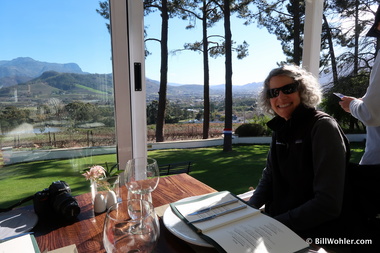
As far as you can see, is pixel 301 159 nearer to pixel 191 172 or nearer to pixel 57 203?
pixel 57 203

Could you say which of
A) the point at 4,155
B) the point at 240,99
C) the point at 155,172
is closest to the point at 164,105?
the point at 240,99

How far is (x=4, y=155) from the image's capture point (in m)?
1.39

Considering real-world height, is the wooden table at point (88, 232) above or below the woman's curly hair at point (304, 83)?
below

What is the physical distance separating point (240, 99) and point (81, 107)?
153 cm

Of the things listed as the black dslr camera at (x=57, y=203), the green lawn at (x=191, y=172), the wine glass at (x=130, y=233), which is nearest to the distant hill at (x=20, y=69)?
the green lawn at (x=191, y=172)

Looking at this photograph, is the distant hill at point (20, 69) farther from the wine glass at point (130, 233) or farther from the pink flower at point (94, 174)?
the wine glass at point (130, 233)

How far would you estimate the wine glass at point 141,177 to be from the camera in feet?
2.96

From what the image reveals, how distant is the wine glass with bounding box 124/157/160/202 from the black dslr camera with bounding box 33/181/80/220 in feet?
0.73

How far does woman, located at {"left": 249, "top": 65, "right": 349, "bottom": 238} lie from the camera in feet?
3.19

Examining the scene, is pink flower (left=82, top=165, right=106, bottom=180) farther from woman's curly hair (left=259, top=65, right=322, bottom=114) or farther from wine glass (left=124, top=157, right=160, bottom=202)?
woman's curly hair (left=259, top=65, right=322, bottom=114)

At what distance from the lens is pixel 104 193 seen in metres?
0.98

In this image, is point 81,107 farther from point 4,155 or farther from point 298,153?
point 298,153

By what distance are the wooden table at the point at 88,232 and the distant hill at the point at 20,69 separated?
2.78ft

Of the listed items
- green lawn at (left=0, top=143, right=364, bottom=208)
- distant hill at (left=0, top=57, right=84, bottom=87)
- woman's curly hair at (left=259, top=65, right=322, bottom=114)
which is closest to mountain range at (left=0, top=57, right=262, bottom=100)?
distant hill at (left=0, top=57, right=84, bottom=87)
